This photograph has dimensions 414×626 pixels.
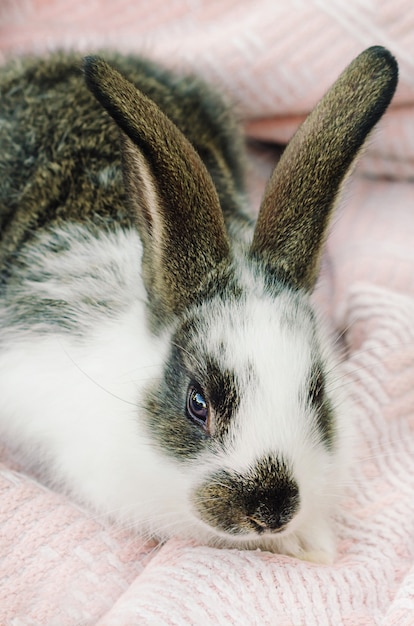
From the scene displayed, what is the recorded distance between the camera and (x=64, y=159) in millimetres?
1409

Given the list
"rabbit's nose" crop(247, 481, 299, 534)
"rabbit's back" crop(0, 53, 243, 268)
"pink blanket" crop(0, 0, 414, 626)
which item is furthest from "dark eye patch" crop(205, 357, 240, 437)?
"rabbit's back" crop(0, 53, 243, 268)

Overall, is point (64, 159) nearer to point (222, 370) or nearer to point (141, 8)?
point (222, 370)

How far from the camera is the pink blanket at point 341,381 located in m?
1.04

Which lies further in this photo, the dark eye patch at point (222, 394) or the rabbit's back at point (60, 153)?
the rabbit's back at point (60, 153)

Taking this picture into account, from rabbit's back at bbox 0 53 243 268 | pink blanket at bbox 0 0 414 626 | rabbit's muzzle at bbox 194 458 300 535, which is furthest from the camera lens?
rabbit's back at bbox 0 53 243 268

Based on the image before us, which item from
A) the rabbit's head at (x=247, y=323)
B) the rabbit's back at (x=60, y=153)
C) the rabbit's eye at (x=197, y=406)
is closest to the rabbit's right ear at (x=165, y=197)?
the rabbit's head at (x=247, y=323)

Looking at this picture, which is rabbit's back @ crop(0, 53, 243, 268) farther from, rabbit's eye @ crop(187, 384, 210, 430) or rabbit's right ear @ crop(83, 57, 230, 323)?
rabbit's eye @ crop(187, 384, 210, 430)

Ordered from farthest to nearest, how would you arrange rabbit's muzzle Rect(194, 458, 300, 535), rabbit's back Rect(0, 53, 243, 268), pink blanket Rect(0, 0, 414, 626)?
rabbit's back Rect(0, 53, 243, 268) → pink blanket Rect(0, 0, 414, 626) → rabbit's muzzle Rect(194, 458, 300, 535)

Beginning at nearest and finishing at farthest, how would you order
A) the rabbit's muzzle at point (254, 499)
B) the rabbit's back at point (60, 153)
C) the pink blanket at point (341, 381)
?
the rabbit's muzzle at point (254, 499) < the pink blanket at point (341, 381) < the rabbit's back at point (60, 153)

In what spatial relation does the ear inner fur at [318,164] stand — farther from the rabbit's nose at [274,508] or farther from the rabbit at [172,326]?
the rabbit's nose at [274,508]

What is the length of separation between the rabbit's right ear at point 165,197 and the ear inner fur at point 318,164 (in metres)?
0.09

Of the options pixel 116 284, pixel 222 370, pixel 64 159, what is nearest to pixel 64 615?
pixel 222 370

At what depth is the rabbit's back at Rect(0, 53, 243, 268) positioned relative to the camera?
54.3 inches

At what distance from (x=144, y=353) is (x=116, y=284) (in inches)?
7.6
